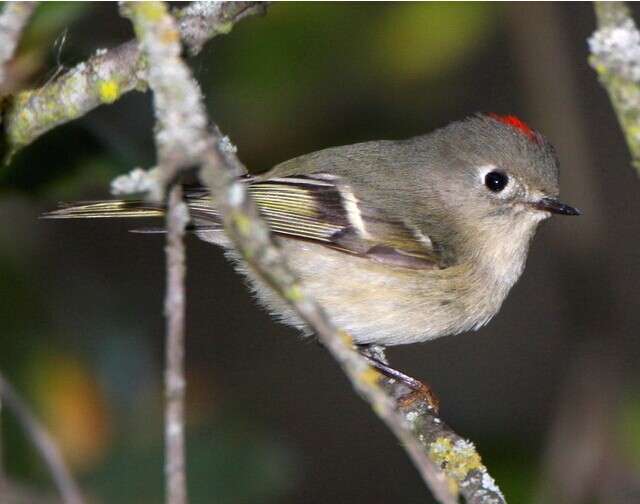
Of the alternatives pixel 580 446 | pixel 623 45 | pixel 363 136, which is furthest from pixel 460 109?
pixel 623 45

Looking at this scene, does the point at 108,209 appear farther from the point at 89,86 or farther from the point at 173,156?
the point at 173,156

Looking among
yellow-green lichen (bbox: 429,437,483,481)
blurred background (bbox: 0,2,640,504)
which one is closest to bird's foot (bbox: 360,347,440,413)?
yellow-green lichen (bbox: 429,437,483,481)

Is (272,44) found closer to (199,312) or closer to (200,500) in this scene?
(200,500)

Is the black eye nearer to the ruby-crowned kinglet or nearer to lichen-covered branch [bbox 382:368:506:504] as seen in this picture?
the ruby-crowned kinglet

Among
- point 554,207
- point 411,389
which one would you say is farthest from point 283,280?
point 554,207

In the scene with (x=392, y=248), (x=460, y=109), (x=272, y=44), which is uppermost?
(x=460, y=109)

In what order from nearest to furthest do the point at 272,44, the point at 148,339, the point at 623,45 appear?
the point at 623,45 < the point at 148,339 < the point at 272,44

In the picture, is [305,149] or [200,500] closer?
[200,500]
